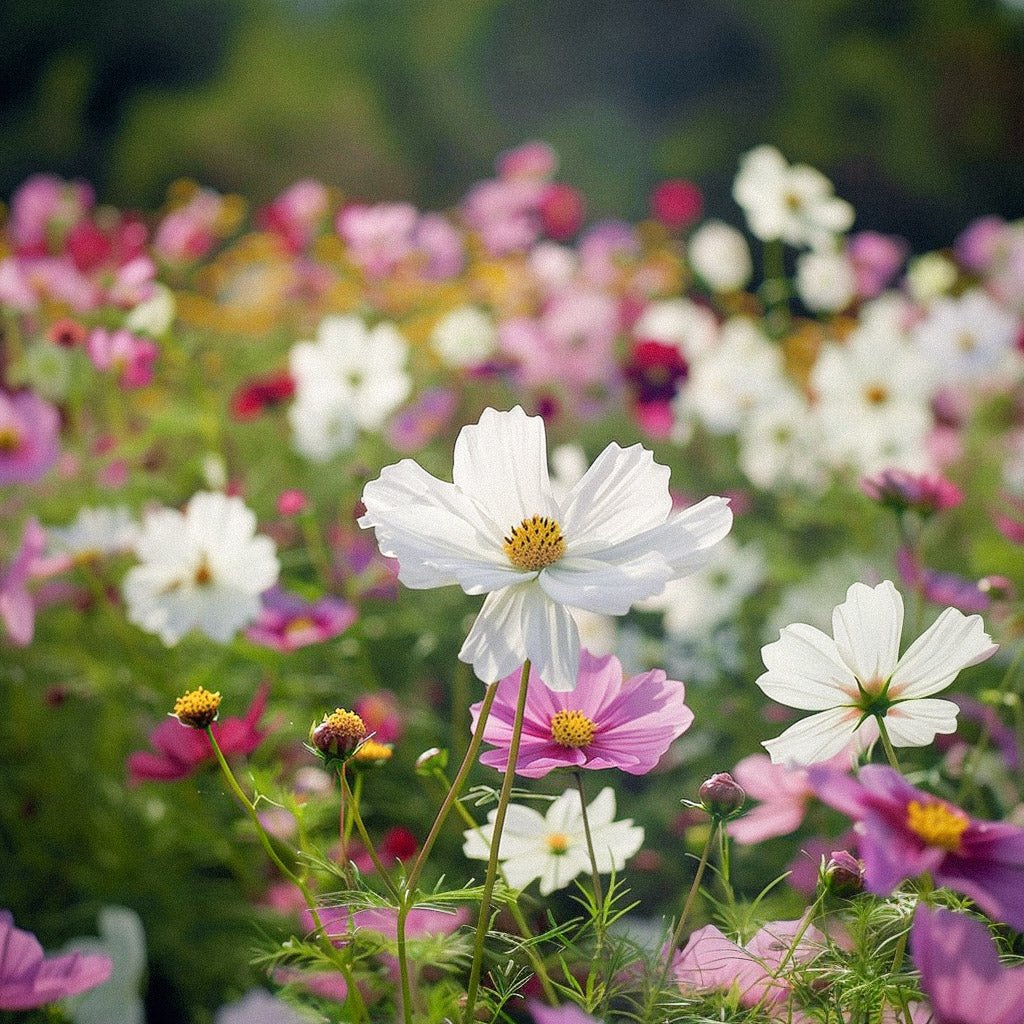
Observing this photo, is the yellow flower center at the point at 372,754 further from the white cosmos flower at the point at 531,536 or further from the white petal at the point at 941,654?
the white petal at the point at 941,654

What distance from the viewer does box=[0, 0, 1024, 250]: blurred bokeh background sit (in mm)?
3709

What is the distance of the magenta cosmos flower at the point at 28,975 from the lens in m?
0.50

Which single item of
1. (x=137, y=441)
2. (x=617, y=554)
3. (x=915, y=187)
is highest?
(x=617, y=554)

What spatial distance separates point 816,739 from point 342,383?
88 centimetres

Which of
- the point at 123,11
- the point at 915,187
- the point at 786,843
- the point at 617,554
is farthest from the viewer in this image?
the point at 123,11

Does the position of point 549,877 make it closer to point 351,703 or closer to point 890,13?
point 351,703

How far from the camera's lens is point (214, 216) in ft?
6.33

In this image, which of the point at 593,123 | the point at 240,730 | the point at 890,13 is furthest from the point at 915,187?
A: the point at 240,730

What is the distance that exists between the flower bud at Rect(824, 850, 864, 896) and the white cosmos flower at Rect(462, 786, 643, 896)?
97 mm

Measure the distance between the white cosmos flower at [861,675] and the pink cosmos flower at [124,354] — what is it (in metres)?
0.87

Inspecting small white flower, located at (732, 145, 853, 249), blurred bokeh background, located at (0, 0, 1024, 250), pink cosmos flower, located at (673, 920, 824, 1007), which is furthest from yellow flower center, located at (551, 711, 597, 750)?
blurred bokeh background, located at (0, 0, 1024, 250)

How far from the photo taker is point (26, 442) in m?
1.17

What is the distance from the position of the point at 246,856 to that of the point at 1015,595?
0.77 metres

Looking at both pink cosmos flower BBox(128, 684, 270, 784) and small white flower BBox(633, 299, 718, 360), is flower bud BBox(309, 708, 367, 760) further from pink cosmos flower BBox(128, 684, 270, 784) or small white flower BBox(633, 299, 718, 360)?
small white flower BBox(633, 299, 718, 360)
